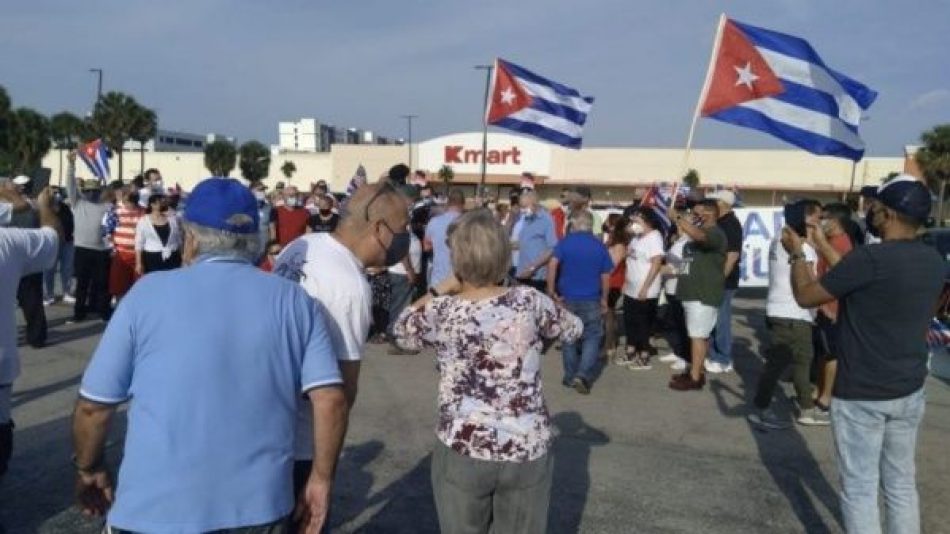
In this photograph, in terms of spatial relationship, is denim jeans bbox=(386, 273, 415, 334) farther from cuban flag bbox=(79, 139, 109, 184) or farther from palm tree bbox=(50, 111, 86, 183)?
palm tree bbox=(50, 111, 86, 183)

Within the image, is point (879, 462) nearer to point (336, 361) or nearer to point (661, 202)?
point (336, 361)

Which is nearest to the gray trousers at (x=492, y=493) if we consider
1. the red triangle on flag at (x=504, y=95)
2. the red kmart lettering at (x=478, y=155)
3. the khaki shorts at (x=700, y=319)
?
the khaki shorts at (x=700, y=319)

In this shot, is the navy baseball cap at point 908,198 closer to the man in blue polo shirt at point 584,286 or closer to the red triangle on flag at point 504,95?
the man in blue polo shirt at point 584,286

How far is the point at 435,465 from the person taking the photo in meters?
3.20

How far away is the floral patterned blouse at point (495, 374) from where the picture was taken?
119 inches

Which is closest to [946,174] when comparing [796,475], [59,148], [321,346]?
[796,475]

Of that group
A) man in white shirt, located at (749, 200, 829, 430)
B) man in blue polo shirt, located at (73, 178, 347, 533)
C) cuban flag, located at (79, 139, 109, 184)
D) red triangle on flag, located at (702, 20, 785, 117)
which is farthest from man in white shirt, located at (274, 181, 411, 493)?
cuban flag, located at (79, 139, 109, 184)

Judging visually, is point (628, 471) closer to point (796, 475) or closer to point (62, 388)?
point (796, 475)

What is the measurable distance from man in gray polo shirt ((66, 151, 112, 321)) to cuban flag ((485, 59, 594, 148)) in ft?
21.0

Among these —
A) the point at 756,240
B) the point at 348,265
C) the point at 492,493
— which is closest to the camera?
the point at 348,265

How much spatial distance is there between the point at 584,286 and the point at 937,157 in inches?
2145

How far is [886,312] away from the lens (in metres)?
3.58

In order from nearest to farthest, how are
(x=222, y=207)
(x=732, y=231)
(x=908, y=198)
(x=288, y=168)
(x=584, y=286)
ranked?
1. (x=222, y=207)
2. (x=908, y=198)
3. (x=584, y=286)
4. (x=732, y=231)
5. (x=288, y=168)

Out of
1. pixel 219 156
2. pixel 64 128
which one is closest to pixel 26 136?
pixel 64 128
